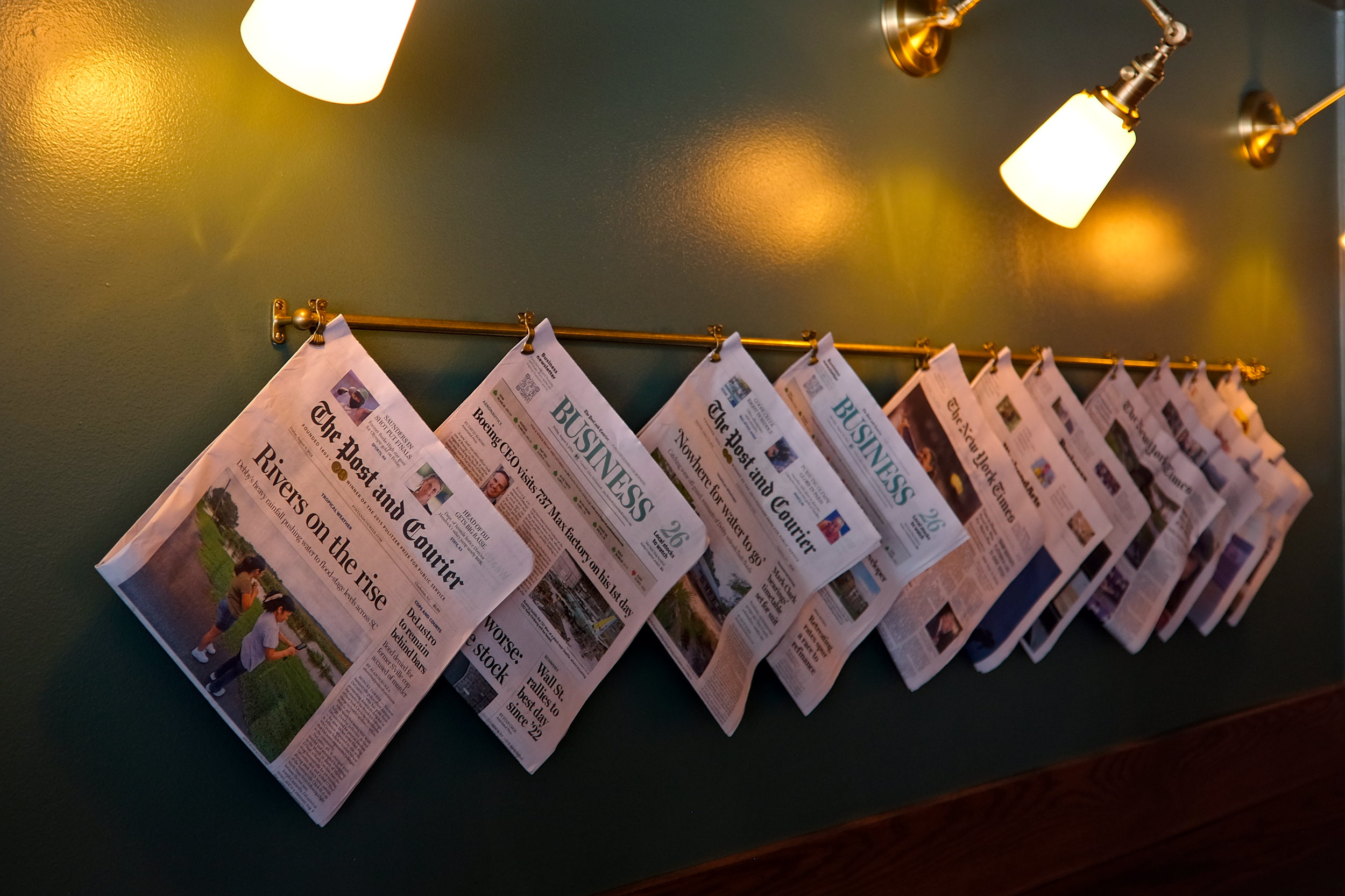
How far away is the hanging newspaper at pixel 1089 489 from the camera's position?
1.32 m

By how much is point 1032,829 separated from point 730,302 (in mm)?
884

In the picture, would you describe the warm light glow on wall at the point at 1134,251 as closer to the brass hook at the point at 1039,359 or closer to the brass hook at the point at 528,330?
the brass hook at the point at 1039,359

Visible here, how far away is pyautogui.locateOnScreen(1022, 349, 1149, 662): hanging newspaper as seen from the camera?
4.34 ft

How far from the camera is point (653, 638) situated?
988 millimetres

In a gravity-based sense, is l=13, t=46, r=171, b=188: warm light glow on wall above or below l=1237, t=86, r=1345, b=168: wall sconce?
above

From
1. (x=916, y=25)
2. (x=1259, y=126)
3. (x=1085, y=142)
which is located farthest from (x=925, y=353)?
(x=1259, y=126)

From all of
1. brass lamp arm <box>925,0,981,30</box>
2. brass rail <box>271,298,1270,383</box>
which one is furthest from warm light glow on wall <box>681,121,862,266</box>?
brass lamp arm <box>925,0,981,30</box>

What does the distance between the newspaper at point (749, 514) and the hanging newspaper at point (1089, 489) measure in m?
0.47

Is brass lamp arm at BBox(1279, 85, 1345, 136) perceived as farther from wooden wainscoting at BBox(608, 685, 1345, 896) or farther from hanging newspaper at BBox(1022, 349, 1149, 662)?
wooden wainscoting at BBox(608, 685, 1345, 896)

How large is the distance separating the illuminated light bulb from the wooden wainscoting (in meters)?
0.80

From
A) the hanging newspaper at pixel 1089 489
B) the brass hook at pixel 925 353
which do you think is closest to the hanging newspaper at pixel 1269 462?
the hanging newspaper at pixel 1089 489

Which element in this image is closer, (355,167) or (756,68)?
(355,167)

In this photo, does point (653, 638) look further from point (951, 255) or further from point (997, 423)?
point (951, 255)

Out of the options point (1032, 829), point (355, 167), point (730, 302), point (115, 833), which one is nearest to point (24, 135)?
point (355, 167)
